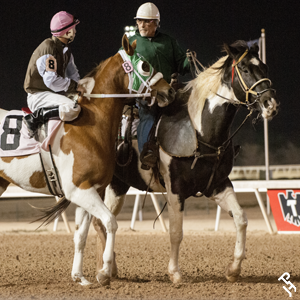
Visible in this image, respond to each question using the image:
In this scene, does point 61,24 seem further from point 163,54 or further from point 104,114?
point 163,54

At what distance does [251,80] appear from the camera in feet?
13.6

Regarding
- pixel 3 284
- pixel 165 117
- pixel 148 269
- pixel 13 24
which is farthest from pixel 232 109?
pixel 13 24

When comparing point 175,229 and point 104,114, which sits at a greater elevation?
point 104,114

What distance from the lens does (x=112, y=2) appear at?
18.4m

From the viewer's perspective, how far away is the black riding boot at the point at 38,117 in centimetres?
416

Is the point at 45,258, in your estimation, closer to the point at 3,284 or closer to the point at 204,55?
the point at 3,284

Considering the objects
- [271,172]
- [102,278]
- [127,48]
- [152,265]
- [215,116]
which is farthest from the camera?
[271,172]

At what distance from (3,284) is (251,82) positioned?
319cm

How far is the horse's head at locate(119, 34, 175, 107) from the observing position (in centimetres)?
411

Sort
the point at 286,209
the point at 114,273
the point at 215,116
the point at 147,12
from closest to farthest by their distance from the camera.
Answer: the point at 215,116
the point at 147,12
the point at 114,273
the point at 286,209

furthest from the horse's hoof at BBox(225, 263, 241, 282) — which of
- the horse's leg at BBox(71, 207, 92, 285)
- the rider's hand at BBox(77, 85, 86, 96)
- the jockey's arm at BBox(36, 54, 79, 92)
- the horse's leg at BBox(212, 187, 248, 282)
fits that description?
the jockey's arm at BBox(36, 54, 79, 92)

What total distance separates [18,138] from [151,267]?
2451 mm

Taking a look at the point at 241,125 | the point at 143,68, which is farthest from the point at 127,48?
the point at 241,125

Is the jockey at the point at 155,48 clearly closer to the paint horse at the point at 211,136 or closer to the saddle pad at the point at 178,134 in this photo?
the saddle pad at the point at 178,134
